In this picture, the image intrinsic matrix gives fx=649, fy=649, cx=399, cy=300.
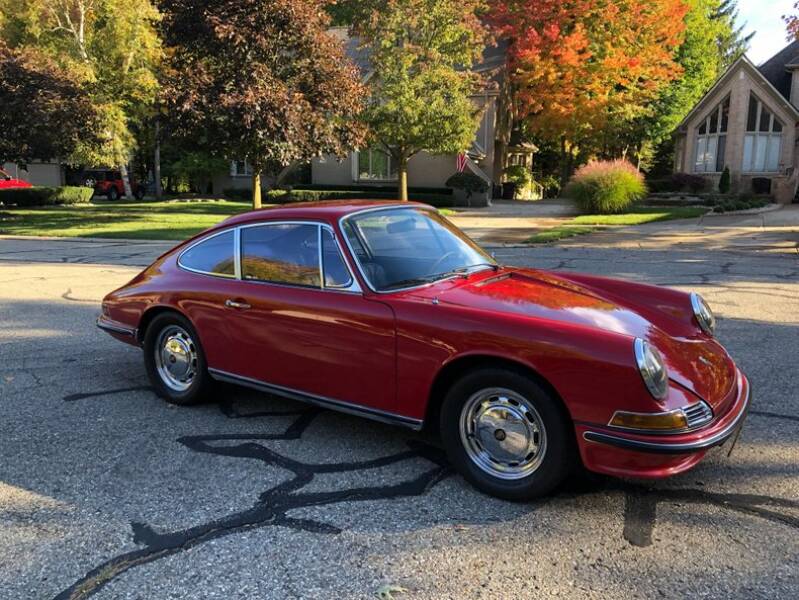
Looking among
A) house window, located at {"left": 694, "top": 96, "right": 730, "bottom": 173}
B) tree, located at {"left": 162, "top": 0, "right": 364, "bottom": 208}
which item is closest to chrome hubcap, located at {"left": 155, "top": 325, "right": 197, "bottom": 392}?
tree, located at {"left": 162, "top": 0, "right": 364, "bottom": 208}

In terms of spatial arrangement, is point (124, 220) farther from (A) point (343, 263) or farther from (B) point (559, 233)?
(A) point (343, 263)

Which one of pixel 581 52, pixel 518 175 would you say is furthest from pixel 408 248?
pixel 518 175

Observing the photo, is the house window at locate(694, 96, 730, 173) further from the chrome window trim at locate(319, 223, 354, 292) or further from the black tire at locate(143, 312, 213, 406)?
the black tire at locate(143, 312, 213, 406)

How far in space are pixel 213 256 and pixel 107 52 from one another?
25.6m

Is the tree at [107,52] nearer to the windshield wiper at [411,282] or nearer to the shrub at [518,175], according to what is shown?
the shrub at [518,175]

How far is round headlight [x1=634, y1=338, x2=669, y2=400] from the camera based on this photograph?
3035 millimetres

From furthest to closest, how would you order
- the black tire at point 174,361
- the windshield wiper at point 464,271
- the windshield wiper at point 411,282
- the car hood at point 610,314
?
the black tire at point 174,361
the windshield wiper at point 464,271
the windshield wiper at point 411,282
the car hood at point 610,314

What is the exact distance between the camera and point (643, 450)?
2.99 m

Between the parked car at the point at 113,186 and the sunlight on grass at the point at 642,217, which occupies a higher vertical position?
the parked car at the point at 113,186

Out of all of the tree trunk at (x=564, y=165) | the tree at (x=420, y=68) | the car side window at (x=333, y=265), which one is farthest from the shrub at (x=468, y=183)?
the car side window at (x=333, y=265)

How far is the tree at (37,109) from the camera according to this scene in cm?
2086

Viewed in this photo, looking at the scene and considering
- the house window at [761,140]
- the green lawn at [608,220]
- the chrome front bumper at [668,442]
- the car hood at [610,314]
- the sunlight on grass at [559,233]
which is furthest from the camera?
the house window at [761,140]

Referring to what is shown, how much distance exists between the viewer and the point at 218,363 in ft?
15.0

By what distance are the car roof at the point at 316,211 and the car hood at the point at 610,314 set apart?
0.85 meters
